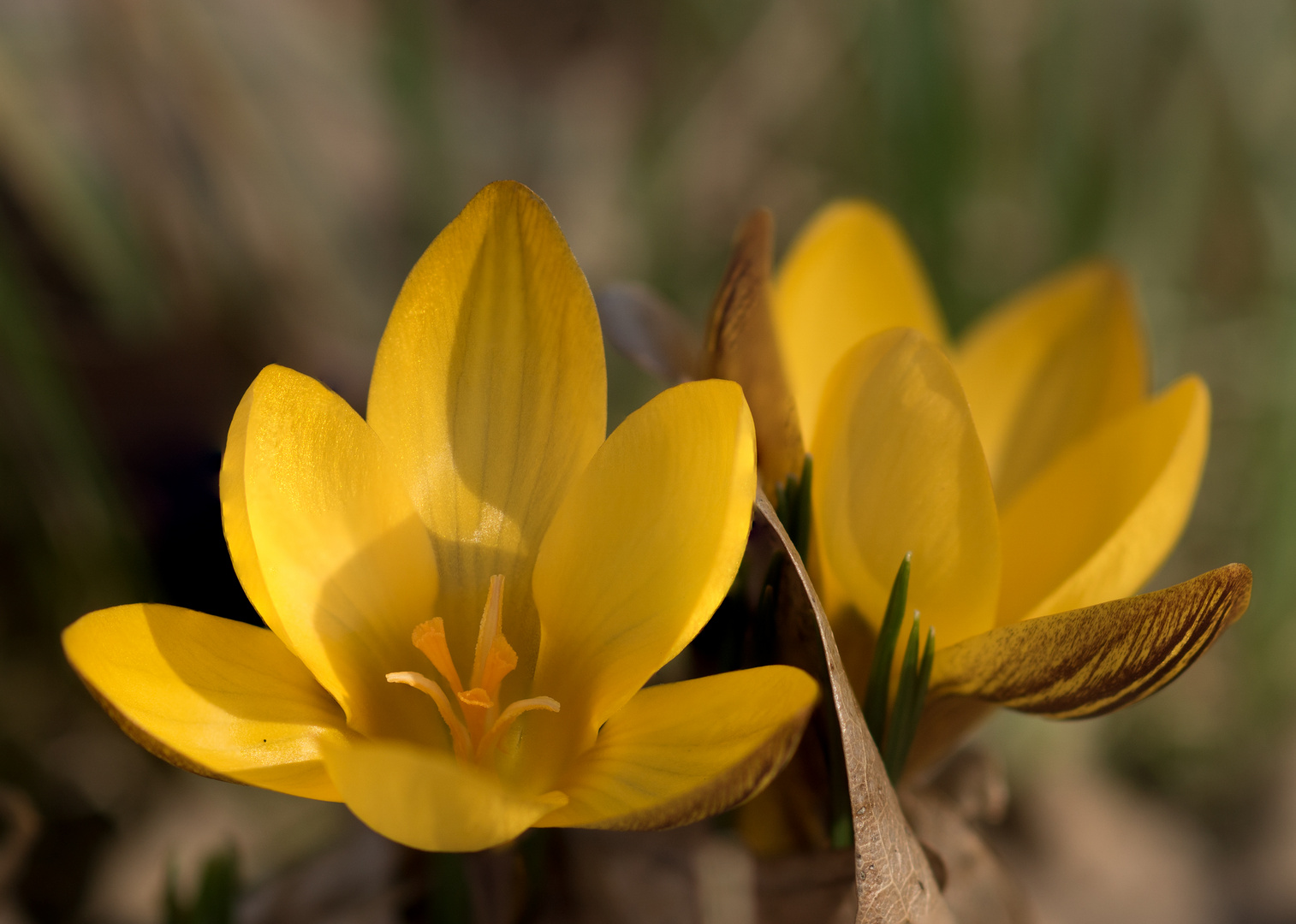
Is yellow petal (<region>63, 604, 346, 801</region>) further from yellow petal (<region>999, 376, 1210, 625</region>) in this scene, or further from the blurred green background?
the blurred green background

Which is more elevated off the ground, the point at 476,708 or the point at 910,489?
the point at 910,489

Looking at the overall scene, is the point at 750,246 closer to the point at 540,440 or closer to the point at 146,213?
the point at 540,440

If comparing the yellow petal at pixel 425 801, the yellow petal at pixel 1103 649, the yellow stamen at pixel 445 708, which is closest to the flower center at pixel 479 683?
the yellow stamen at pixel 445 708

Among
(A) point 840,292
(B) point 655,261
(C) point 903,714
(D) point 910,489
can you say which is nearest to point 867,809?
(C) point 903,714

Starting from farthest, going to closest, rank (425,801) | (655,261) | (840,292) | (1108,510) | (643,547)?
1. (655,261)
2. (840,292)
3. (1108,510)
4. (643,547)
5. (425,801)

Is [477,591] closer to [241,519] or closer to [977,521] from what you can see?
[241,519]

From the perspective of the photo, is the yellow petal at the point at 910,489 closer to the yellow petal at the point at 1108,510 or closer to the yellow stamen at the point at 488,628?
the yellow petal at the point at 1108,510

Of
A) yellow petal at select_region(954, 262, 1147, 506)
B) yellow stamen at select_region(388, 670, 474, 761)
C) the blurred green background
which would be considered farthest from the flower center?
the blurred green background
